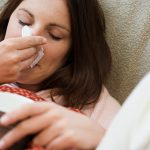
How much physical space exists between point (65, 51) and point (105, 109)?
24cm

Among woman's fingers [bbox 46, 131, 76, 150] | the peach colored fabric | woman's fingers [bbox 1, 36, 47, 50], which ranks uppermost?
woman's fingers [bbox 46, 131, 76, 150]

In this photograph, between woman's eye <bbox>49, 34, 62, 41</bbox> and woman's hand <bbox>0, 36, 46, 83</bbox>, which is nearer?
woman's hand <bbox>0, 36, 46, 83</bbox>

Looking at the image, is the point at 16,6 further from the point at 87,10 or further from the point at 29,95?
the point at 29,95

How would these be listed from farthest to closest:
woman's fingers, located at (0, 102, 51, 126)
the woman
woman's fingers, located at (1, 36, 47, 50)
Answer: the woman, woman's fingers, located at (1, 36, 47, 50), woman's fingers, located at (0, 102, 51, 126)

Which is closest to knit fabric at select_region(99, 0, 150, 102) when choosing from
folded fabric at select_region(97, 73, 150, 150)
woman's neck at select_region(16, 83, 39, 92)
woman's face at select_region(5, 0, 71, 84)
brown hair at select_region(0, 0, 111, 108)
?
brown hair at select_region(0, 0, 111, 108)

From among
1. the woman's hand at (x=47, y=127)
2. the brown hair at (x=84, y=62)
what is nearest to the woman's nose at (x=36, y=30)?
the brown hair at (x=84, y=62)

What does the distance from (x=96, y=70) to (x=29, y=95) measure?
372 millimetres

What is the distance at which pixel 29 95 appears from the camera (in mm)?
1000

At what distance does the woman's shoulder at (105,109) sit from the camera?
1188 mm

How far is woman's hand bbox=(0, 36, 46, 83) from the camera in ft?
3.40

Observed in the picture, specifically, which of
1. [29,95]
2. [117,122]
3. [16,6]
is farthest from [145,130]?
[16,6]

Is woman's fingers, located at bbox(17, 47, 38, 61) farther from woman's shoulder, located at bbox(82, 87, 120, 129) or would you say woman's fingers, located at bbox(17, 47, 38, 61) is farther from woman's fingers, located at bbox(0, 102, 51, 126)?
woman's fingers, located at bbox(0, 102, 51, 126)

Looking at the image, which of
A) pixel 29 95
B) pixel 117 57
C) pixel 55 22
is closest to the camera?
pixel 29 95

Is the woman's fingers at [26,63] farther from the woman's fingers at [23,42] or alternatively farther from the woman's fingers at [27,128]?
the woman's fingers at [27,128]
